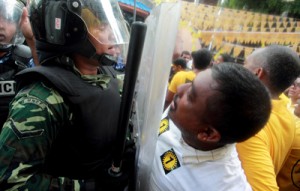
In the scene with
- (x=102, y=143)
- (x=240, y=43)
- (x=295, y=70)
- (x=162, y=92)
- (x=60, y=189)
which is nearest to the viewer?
(x=162, y=92)

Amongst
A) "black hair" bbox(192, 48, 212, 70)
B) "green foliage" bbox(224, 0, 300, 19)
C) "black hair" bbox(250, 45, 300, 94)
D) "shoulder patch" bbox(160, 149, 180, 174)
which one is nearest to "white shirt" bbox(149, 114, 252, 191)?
"shoulder patch" bbox(160, 149, 180, 174)

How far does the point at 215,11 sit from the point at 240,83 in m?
10.4

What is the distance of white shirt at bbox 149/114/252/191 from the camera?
0.92m

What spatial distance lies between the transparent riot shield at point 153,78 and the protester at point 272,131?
0.64 m

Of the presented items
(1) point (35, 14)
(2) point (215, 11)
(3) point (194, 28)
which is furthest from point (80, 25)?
(2) point (215, 11)

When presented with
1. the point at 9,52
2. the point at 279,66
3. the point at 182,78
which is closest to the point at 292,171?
the point at 279,66

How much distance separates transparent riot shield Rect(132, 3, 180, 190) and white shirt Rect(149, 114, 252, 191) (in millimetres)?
74

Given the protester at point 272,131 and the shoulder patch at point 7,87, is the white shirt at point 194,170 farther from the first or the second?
the shoulder patch at point 7,87

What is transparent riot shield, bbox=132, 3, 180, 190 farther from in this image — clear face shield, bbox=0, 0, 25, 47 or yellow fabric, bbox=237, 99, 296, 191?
clear face shield, bbox=0, 0, 25, 47

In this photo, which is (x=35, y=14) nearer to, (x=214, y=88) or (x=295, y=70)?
(x=214, y=88)

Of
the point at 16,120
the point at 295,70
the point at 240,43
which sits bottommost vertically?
the point at 240,43

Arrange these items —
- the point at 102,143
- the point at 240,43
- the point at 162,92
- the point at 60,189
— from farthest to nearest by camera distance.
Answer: the point at 240,43 < the point at 102,143 < the point at 60,189 < the point at 162,92

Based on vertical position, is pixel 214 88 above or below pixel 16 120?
above

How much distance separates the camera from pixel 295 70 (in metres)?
1.67
